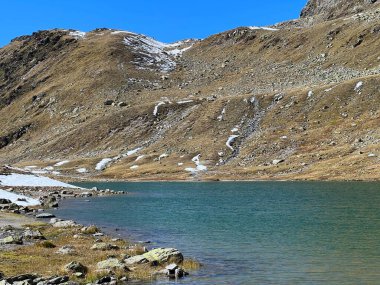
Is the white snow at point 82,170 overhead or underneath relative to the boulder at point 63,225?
overhead

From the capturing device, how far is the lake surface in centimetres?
2861

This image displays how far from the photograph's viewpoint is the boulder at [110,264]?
1102 inches

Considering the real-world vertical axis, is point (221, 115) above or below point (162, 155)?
above

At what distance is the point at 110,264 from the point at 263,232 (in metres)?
20.1

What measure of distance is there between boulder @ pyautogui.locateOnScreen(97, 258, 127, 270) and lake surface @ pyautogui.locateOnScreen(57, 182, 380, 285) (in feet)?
10.9

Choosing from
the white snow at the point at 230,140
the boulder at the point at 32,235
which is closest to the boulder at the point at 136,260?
the boulder at the point at 32,235

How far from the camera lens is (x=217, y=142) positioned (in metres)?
167

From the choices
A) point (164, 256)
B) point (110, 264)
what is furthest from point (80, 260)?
point (164, 256)

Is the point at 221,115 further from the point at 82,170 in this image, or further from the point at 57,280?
A: the point at 57,280

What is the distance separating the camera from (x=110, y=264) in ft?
93.5

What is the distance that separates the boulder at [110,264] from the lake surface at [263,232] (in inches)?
131

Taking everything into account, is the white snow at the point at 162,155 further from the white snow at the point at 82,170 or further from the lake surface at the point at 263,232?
the lake surface at the point at 263,232

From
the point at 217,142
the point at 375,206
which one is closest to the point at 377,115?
the point at 217,142

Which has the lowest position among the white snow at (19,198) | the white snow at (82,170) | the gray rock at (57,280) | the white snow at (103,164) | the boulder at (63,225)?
the gray rock at (57,280)
